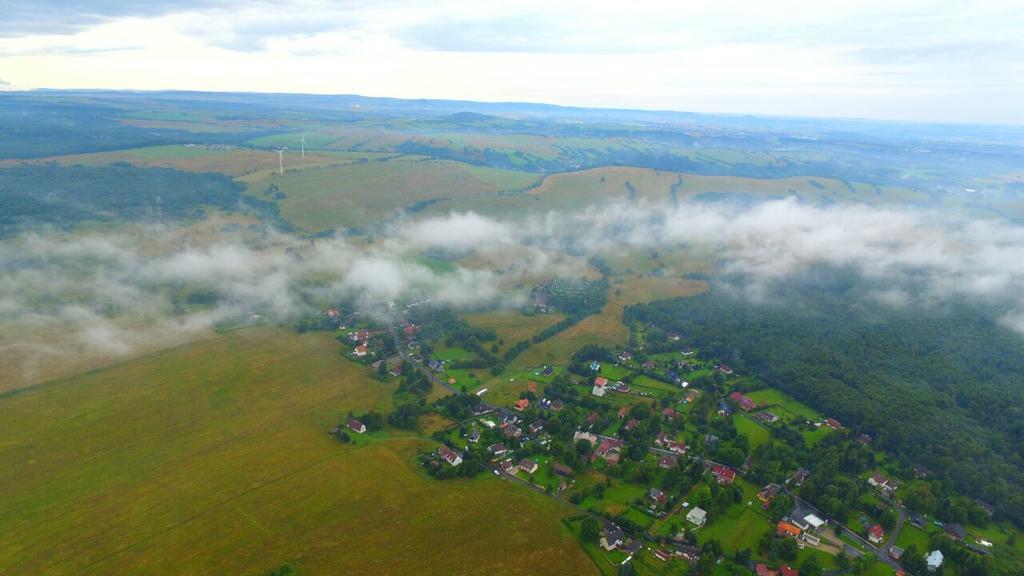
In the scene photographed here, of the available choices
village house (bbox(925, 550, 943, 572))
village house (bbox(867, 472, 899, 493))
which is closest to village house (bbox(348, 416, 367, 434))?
village house (bbox(867, 472, 899, 493))

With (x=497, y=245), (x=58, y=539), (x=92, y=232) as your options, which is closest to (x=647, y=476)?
(x=58, y=539)

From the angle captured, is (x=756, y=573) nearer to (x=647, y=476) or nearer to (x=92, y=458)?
(x=647, y=476)

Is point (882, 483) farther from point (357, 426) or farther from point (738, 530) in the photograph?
point (357, 426)

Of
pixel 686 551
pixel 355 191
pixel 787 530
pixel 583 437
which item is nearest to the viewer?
pixel 686 551

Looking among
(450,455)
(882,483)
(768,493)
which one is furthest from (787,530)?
(450,455)

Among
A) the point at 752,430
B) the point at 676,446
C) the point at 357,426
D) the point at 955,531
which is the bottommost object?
the point at 357,426

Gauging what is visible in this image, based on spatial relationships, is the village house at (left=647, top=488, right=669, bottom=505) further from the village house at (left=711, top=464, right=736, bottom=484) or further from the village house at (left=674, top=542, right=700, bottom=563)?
the village house at (left=711, top=464, right=736, bottom=484)
